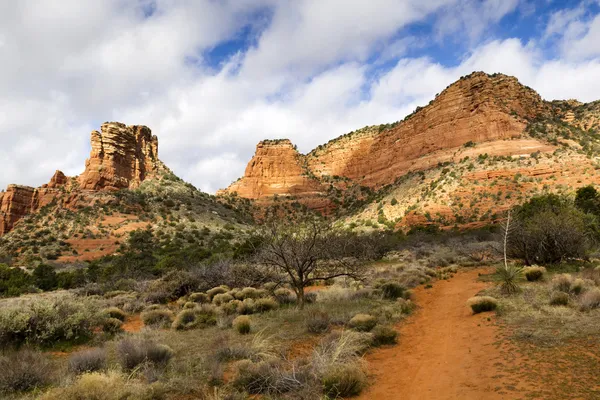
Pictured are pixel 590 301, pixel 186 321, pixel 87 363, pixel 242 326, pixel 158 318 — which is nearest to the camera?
pixel 87 363

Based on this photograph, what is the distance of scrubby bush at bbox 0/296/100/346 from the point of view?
9.20 m

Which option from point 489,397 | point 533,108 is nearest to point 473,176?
point 533,108

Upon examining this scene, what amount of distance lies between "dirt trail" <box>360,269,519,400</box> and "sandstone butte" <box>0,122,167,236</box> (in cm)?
5615

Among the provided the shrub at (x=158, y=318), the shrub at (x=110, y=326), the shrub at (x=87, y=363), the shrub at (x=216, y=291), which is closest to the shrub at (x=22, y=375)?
the shrub at (x=87, y=363)

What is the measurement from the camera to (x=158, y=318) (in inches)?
494

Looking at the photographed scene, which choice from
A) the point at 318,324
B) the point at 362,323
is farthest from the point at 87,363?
the point at 362,323

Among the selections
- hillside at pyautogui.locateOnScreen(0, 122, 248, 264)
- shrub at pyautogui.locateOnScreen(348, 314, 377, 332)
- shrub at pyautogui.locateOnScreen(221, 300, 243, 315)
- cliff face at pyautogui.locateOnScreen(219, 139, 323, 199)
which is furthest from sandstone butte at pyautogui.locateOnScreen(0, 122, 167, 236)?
shrub at pyautogui.locateOnScreen(348, 314, 377, 332)

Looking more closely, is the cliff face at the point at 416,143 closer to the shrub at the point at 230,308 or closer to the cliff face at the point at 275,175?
the cliff face at the point at 275,175

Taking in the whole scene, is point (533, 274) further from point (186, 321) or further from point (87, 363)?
point (87, 363)

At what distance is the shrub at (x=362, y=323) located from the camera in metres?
9.69

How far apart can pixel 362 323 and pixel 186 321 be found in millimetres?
6044

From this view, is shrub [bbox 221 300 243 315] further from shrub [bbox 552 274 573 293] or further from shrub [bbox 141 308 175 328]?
shrub [bbox 552 274 573 293]

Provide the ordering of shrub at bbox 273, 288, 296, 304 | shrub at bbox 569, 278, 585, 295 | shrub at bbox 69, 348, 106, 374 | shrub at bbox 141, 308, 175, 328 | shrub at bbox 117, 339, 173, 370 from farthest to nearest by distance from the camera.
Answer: shrub at bbox 273, 288, 296, 304, shrub at bbox 141, 308, 175, 328, shrub at bbox 569, 278, 585, 295, shrub at bbox 117, 339, 173, 370, shrub at bbox 69, 348, 106, 374

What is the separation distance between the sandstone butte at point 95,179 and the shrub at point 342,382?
5732 cm
